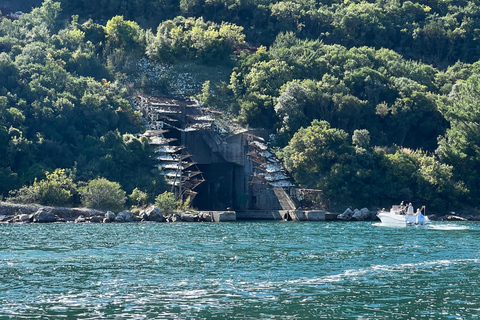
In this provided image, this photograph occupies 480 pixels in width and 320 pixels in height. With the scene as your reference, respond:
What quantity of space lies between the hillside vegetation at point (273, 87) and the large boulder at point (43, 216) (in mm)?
3327

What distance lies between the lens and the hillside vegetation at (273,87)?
95.3 metres

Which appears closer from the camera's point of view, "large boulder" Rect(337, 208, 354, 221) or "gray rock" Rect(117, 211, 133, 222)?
"gray rock" Rect(117, 211, 133, 222)

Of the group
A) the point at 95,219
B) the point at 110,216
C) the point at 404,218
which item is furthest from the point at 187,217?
the point at 404,218

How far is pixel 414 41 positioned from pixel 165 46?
3777 cm

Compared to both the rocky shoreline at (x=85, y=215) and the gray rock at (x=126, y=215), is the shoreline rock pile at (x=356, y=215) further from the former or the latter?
the gray rock at (x=126, y=215)

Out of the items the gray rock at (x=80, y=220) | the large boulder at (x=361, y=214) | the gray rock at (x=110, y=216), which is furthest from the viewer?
the large boulder at (x=361, y=214)

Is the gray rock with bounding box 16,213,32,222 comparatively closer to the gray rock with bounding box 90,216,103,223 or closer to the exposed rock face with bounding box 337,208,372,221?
the gray rock with bounding box 90,216,103,223

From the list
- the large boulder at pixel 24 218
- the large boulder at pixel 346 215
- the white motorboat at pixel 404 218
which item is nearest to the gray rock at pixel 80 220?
the large boulder at pixel 24 218

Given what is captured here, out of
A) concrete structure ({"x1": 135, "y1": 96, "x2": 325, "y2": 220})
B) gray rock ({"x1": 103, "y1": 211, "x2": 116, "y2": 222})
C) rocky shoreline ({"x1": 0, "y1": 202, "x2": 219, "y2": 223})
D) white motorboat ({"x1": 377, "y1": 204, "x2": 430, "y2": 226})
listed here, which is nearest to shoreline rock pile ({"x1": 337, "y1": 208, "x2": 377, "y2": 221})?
concrete structure ({"x1": 135, "y1": 96, "x2": 325, "y2": 220})

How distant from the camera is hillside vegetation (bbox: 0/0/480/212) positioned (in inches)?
3752

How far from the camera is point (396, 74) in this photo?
11169 cm

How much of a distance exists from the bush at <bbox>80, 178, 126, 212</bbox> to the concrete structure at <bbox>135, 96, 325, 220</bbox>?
751 centimetres

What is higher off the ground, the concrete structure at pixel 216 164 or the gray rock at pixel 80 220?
the concrete structure at pixel 216 164

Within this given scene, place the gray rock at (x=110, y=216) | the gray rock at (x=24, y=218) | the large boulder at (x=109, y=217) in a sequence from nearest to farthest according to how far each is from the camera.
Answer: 1. the gray rock at (x=24, y=218)
2. the large boulder at (x=109, y=217)
3. the gray rock at (x=110, y=216)
